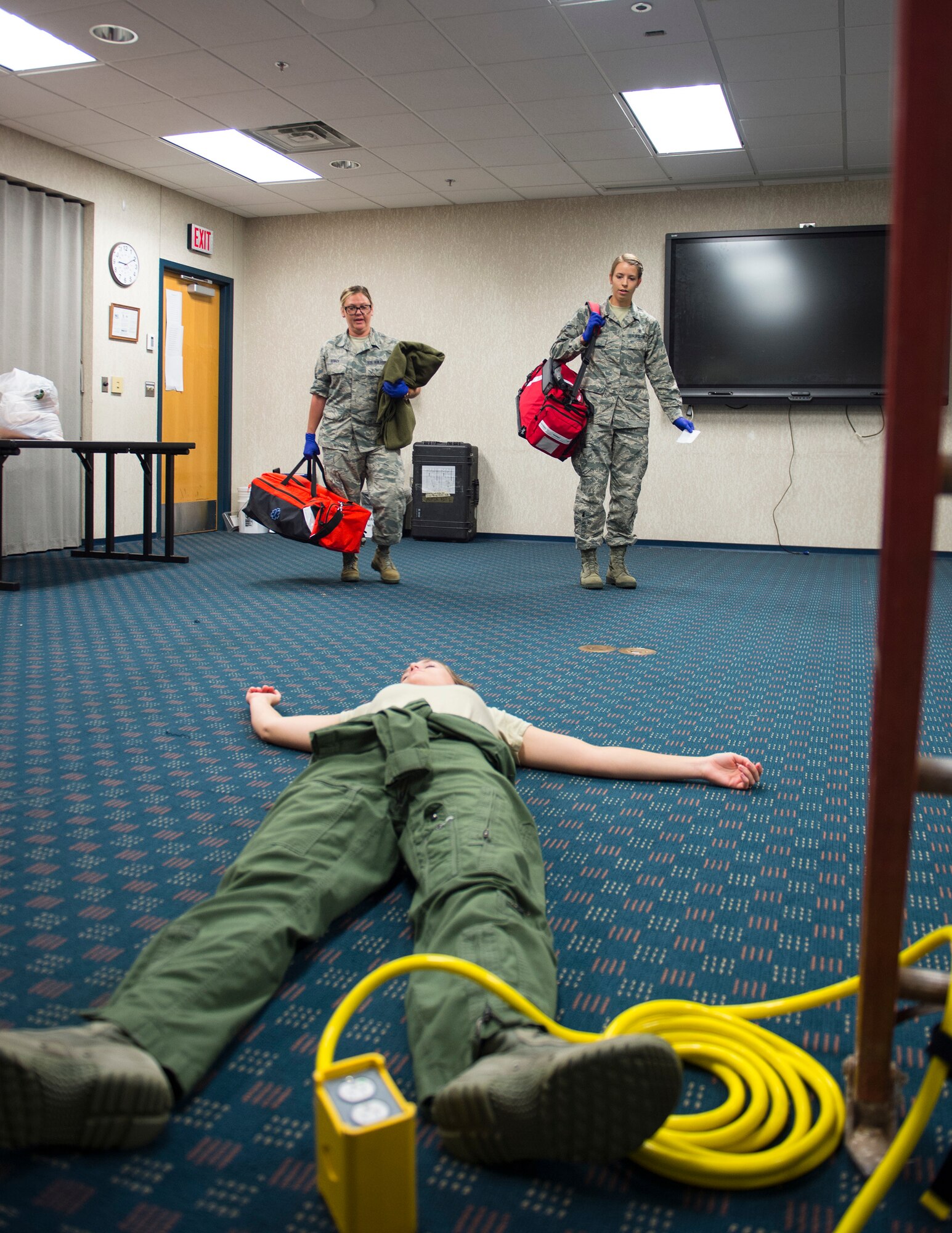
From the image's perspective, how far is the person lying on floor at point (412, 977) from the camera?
82cm

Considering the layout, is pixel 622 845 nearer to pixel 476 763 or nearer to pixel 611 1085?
pixel 476 763

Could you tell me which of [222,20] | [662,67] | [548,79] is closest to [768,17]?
[662,67]

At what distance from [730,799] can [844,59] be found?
13.4 ft

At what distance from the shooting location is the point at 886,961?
82 centimetres

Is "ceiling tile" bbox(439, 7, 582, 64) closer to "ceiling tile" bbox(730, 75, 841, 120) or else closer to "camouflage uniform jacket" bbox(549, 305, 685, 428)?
"ceiling tile" bbox(730, 75, 841, 120)

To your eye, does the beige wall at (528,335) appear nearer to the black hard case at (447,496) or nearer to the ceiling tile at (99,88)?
the black hard case at (447,496)

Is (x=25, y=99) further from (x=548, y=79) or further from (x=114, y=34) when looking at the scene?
(x=548, y=79)

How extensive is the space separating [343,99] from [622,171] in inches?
81.3

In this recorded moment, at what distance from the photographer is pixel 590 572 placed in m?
5.17

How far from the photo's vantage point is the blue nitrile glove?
487cm

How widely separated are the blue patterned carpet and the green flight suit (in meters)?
0.07

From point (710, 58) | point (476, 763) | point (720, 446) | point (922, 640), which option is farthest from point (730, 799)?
point (720, 446)

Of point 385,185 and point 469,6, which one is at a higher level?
point 385,185

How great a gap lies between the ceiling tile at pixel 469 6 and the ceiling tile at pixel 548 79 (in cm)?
56
